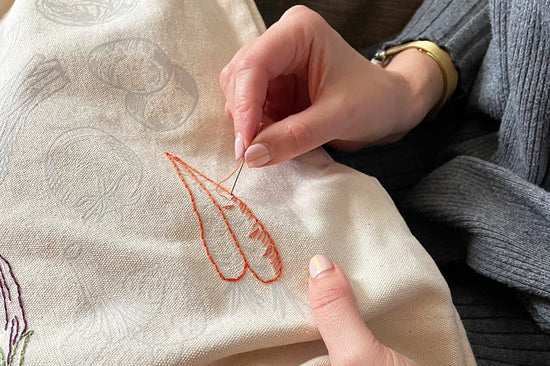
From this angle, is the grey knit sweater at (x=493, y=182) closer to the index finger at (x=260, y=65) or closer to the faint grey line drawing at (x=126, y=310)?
the index finger at (x=260, y=65)

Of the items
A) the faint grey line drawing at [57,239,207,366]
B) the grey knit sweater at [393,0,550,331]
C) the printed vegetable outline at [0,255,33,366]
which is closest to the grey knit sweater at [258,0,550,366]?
the grey knit sweater at [393,0,550,331]

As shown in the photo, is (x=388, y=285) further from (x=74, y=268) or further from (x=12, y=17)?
(x=12, y=17)

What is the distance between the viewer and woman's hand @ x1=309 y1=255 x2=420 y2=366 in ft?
1.36

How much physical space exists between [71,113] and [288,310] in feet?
0.92

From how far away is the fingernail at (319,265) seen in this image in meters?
0.46

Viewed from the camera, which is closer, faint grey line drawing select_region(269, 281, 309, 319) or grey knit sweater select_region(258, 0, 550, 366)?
faint grey line drawing select_region(269, 281, 309, 319)

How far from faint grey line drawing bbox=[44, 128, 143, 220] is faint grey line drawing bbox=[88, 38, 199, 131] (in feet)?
0.18

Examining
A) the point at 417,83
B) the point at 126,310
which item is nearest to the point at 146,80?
the point at 126,310

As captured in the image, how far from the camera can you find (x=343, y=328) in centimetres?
42

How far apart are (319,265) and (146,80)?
0.87 ft

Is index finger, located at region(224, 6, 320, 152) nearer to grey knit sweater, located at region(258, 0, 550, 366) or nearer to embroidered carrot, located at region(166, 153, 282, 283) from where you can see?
embroidered carrot, located at region(166, 153, 282, 283)

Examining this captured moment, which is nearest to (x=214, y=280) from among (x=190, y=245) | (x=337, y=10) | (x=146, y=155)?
(x=190, y=245)

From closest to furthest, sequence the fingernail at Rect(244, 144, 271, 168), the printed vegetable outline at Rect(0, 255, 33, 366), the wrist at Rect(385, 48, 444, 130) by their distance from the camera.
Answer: the printed vegetable outline at Rect(0, 255, 33, 366), the fingernail at Rect(244, 144, 271, 168), the wrist at Rect(385, 48, 444, 130)

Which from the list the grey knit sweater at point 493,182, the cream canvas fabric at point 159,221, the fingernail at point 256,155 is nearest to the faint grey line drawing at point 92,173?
the cream canvas fabric at point 159,221
